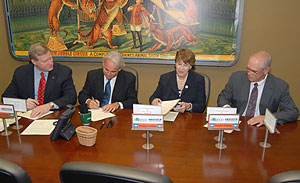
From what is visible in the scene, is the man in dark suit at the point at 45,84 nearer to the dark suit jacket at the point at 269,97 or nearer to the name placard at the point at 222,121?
the name placard at the point at 222,121

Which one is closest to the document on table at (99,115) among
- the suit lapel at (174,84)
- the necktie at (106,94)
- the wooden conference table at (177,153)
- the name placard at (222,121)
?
the wooden conference table at (177,153)

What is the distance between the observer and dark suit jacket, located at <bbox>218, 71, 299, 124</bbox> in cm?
197

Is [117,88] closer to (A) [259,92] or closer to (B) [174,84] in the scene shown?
(B) [174,84]

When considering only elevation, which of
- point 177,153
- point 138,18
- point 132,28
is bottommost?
point 177,153

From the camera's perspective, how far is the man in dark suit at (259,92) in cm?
210

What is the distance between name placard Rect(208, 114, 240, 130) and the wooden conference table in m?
0.13

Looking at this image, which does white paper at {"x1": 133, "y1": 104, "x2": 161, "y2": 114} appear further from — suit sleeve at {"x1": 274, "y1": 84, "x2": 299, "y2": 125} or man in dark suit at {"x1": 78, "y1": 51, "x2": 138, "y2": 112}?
suit sleeve at {"x1": 274, "y1": 84, "x2": 299, "y2": 125}

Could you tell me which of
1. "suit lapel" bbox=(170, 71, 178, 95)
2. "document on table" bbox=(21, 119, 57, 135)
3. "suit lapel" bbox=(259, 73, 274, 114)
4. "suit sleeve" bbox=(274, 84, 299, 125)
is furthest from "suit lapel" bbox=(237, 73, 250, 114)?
"document on table" bbox=(21, 119, 57, 135)

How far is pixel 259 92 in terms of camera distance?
7.39 ft

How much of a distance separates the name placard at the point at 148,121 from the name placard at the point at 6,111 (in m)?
0.90

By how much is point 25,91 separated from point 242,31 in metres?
2.72

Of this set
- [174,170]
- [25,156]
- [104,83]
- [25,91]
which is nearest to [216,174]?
[174,170]

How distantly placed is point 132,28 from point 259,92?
188cm

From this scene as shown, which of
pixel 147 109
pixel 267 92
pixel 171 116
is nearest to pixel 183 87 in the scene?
pixel 171 116
